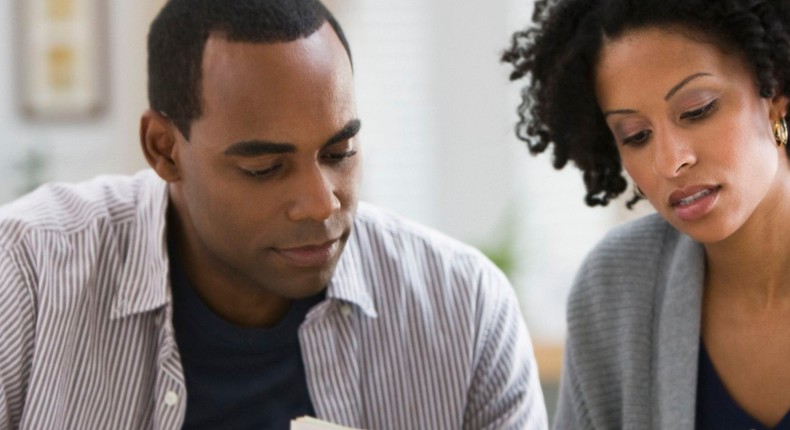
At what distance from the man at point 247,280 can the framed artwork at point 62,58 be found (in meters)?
1.95

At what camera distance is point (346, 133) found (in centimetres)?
178

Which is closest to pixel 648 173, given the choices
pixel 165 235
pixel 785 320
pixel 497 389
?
pixel 785 320

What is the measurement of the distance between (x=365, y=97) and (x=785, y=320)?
2401mm

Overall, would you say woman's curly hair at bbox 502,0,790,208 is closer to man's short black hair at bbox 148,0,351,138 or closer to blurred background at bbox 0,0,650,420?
man's short black hair at bbox 148,0,351,138

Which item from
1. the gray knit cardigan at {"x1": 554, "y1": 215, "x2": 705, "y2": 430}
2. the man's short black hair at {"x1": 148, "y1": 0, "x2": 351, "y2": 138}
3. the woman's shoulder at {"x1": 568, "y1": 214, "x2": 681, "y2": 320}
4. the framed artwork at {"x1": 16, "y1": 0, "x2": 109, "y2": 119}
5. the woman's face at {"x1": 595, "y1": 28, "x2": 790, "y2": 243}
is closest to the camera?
the woman's face at {"x1": 595, "y1": 28, "x2": 790, "y2": 243}

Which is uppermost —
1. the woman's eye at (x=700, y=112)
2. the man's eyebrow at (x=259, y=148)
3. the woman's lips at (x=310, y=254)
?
the woman's eye at (x=700, y=112)

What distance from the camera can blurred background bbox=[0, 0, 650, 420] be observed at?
3.94m

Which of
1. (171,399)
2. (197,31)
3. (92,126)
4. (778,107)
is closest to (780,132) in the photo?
(778,107)

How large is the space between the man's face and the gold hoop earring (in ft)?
2.11

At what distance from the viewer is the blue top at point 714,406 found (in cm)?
180

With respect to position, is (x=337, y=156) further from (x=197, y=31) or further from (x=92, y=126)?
(x=92, y=126)

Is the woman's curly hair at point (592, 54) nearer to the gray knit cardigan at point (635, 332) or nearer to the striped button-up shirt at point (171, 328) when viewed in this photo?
the gray knit cardigan at point (635, 332)

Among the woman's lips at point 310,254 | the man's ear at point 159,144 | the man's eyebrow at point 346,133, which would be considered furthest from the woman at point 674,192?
the man's ear at point 159,144

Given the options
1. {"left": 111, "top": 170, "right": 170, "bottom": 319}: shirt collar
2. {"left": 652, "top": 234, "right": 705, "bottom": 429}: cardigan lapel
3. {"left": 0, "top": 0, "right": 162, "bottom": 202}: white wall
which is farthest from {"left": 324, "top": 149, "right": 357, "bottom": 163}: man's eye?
{"left": 0, "top": 0, "right": 162, "bottom": 202}: white wall
